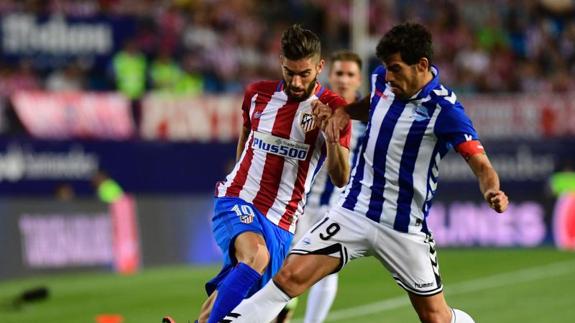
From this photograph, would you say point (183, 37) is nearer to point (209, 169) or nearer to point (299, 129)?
point (209, 169)

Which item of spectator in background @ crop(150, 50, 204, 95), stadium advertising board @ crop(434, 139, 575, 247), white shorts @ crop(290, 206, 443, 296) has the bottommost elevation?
stadium advertising board @ crop(434, 139, 575, 247)

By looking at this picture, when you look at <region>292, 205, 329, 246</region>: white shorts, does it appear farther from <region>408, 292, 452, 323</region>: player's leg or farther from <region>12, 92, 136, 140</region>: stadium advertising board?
<region>12, 92, 136, 140</region>: stadium advertising board

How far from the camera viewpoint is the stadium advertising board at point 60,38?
2189 cm

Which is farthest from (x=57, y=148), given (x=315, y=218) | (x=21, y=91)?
(x=315, y=218)

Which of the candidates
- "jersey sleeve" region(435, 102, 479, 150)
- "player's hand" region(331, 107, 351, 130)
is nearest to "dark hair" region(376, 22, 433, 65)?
"jersey sleeve" region(435, 102, 479, 150)

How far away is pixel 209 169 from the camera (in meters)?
20.1

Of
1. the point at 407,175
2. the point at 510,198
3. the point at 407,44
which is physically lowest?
the point at 510,198

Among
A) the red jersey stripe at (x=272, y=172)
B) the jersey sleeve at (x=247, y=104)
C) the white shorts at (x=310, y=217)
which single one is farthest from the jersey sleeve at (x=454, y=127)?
the white shorts at (x=310, y=217)

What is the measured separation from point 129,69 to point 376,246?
51.6ft

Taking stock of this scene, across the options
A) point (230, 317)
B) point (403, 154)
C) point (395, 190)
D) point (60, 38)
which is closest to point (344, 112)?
point (403, 154)

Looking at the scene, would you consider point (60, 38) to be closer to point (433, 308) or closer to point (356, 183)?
point (356, 183)

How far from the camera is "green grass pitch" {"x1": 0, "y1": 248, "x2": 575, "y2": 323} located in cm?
1227

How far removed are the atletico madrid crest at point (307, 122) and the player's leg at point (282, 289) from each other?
3.41 feet

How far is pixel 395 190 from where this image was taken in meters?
7.29
